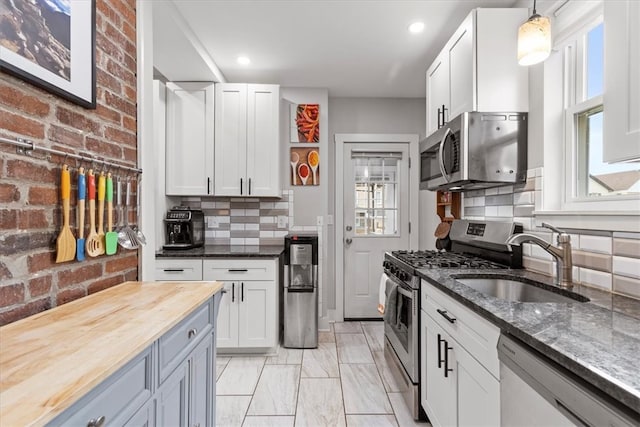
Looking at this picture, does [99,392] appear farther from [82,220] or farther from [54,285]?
[82,220]

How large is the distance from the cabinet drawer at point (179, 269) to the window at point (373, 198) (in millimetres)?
1860

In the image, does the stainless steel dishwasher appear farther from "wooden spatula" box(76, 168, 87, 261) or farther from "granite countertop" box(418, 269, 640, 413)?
"wooden spatula" box(76, 168, 87, 261)

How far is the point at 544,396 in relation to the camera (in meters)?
0.86

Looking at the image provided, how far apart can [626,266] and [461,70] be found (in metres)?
1.40

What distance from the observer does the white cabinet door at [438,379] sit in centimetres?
154

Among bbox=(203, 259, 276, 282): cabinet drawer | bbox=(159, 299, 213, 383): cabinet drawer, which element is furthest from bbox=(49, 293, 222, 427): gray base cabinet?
bbox=(203, 259, 276, 282): cabinet drawer

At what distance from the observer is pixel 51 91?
109 cm

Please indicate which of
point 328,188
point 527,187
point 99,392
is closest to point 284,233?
point 328,188

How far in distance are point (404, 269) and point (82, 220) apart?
5.70 feet

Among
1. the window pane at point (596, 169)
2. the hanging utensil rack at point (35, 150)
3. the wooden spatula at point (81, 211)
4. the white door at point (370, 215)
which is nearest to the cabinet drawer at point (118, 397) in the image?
the wooden spatula at point (81, 211)

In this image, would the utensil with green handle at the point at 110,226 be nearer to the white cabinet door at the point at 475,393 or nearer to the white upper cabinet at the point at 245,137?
the white cabinet door at the point at 475,393

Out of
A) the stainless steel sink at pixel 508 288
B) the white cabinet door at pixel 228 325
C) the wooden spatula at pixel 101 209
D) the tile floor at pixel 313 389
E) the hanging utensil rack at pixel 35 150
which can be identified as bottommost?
the tile floor at pixel 313 389

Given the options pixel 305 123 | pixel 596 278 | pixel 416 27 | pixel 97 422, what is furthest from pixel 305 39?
pixel 97 422

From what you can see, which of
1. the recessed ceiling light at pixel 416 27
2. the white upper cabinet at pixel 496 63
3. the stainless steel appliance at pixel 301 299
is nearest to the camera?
the white upper cabinet at pixel 496 63
